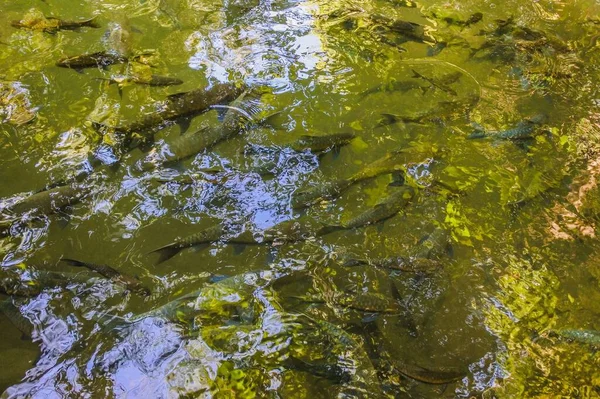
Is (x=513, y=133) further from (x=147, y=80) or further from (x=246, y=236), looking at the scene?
(x=147, y=80)

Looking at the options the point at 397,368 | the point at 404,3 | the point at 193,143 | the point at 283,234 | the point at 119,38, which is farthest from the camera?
the point at 404,3

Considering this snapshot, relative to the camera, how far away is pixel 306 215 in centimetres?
403

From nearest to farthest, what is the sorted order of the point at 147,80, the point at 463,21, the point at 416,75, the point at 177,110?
the point at 177,110
the point at 147,80
the point at 416,75
the point at 463,21

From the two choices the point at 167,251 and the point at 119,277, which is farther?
the point at 167,251

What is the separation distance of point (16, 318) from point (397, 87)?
4521mm

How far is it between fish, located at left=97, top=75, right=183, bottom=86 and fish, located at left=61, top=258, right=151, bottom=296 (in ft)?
8.10

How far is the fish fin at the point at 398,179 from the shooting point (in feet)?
14.4

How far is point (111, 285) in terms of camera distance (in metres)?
3.39

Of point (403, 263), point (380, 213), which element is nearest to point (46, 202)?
point (380, 213)

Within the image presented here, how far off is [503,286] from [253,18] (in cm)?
507

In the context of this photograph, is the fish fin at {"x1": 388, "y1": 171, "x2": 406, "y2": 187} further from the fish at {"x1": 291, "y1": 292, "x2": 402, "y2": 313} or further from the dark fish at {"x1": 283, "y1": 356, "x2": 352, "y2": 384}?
the dark fish at {"x1": 283, "y1": 356, "x2": 352, "y2": 384}

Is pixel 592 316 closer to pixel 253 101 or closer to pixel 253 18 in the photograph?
pixel 253 101

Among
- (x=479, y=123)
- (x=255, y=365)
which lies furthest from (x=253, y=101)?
(x=255, y=365)

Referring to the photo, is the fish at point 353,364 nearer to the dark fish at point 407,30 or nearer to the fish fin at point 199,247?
the fish fin at point 199,247
